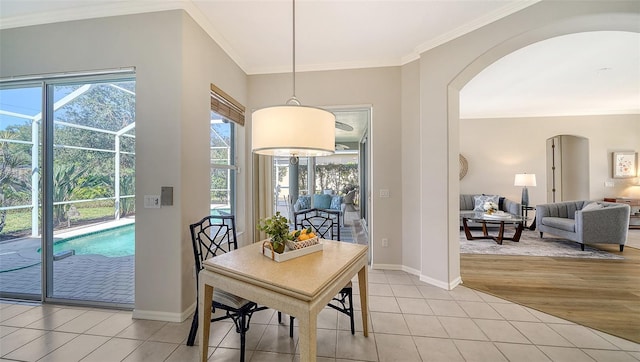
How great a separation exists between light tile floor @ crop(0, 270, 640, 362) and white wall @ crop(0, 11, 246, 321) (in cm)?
34

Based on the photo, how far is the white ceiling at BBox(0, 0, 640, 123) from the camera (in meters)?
2.29

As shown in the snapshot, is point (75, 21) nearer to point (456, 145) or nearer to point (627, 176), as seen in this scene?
point (456, 145)

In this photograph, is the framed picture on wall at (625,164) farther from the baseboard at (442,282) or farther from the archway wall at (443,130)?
the baseboard at (442,282)

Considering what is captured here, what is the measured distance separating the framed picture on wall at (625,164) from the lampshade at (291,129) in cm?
823

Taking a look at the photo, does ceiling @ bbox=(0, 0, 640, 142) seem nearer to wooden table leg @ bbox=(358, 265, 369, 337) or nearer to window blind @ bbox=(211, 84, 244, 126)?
window blind @ bbox=(211, 84, 244, 126)

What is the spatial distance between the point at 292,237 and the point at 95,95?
2.56m

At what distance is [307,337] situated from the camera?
1201 millimetres

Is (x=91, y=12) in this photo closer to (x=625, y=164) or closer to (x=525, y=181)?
(x=525, y=181)

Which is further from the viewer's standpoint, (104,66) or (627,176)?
(627,176)

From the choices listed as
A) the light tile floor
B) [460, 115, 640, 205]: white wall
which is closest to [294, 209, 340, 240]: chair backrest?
the light tile floor

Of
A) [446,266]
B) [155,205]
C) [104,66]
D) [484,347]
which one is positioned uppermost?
[104,66]

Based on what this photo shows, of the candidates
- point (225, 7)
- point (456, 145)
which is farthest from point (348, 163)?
point (225, 7)

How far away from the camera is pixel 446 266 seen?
288cm

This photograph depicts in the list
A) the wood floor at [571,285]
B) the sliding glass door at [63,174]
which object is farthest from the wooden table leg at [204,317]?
the wood floor at [571,285]
